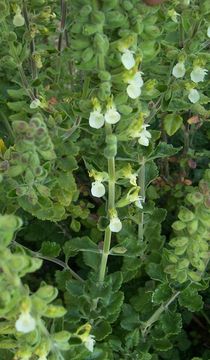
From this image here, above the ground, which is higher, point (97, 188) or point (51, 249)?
point (97, 188)

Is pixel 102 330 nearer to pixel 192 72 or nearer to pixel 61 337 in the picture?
pixel 61 337

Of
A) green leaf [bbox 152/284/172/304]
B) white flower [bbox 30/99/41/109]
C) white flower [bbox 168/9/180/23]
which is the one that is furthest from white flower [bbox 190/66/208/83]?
green leaf [bbox 152/284/172/304]

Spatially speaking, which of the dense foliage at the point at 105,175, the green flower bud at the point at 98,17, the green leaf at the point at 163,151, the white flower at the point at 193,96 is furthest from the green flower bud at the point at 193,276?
the green flower bud at the point at 98,17

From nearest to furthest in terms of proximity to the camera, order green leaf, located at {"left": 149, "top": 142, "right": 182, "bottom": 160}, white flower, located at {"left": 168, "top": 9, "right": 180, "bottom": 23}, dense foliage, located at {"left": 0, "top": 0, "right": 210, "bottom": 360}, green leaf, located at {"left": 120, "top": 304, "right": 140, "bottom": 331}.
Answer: dense foliage, located at {"left": 0, "top": 0, "right": 210, "bottom": 360}, white flower, located at {"left": 168, "top": 9, "right": 180, "bottom": 23}, green leaf, located at {"left": 149, "top": 142, "right": 182, "bottom": 160}, green leaf, located at {"left": 120, "top": 304, "right": 140, "bottom": 331}

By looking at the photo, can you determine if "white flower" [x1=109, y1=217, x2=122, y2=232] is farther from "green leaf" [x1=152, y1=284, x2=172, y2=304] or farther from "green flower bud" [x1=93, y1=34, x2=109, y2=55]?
"green flower bud" [x1=93, y1=34, x2=109, y2=55]

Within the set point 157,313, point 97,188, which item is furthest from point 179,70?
point 157,313

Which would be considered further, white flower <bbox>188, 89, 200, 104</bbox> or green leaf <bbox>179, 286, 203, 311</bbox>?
green leaf <bbox>179, 286, 203, 311</bbox>
